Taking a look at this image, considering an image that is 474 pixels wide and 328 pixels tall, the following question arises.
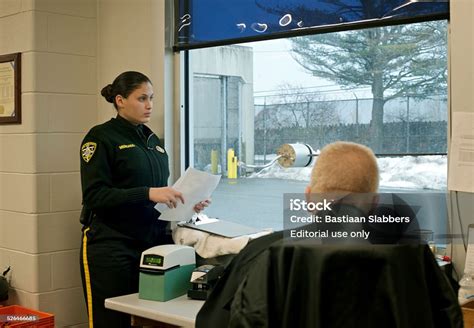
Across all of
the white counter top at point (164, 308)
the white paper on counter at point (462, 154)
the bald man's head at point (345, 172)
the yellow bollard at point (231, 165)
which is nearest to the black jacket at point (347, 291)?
the bald man's head at point (345, 172)

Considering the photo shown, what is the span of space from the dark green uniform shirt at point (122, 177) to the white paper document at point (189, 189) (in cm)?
13

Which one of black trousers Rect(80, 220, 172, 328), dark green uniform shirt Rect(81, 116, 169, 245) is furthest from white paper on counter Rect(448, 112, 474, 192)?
black trousers Rect(80, 220, 172, 328)

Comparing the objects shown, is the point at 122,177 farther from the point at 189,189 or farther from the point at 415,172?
the point at 415,172

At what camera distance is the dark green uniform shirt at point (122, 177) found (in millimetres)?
2881

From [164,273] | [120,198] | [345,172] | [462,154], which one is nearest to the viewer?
[345,172]

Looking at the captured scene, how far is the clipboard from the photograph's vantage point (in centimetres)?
297

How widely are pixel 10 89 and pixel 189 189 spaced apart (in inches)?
52.8

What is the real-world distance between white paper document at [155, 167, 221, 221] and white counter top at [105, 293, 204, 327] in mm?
452

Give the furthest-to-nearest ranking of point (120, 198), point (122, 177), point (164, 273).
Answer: point (122, 177) → point (120, 198) → point (164, 273)

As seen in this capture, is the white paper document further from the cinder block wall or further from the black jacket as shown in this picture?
the black jacket

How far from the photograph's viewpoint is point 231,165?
133 inches

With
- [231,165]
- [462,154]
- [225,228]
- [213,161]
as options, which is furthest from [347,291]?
[213,161]

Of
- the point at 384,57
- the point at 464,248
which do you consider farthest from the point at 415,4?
the point at 464,248

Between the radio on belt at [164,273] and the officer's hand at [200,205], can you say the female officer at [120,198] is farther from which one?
the radio on belt at [164,273]
